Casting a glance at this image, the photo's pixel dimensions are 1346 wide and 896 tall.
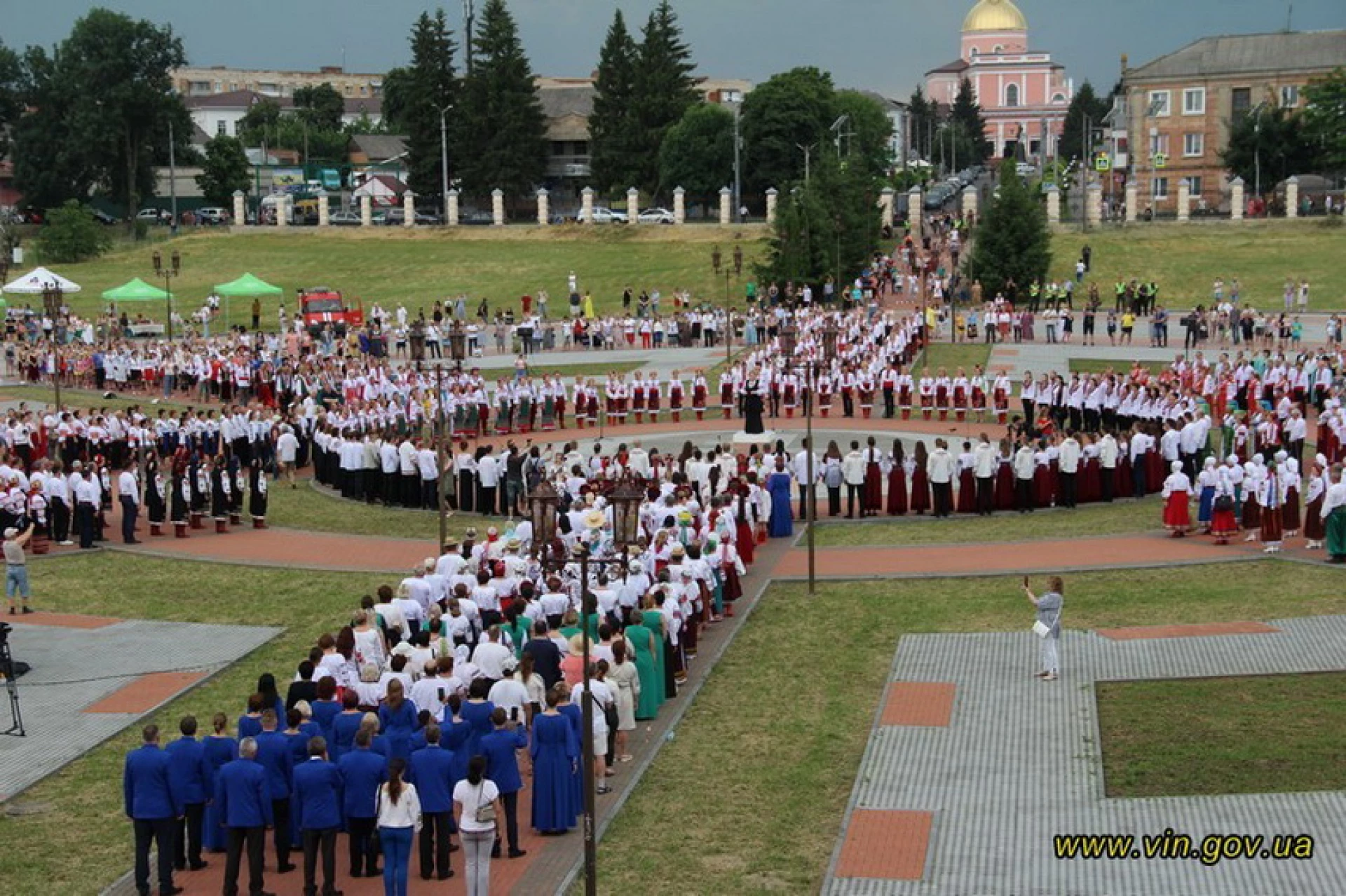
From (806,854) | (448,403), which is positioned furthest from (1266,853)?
(448,403)

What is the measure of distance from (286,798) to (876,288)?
53.2 m

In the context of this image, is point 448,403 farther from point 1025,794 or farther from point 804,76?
point 804,76

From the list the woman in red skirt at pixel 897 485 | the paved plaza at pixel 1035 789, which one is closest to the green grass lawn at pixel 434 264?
the woman in red skirt at pixel 897 485

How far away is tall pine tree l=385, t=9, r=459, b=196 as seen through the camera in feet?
328

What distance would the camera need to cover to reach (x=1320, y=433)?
3294 cm

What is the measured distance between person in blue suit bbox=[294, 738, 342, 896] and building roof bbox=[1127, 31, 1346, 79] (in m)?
98.8

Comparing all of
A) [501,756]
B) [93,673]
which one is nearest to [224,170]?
[93,673]

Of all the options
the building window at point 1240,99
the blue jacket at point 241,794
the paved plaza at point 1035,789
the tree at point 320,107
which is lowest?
the paved plaza at point 1035,789

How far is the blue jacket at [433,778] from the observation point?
15.3 metres

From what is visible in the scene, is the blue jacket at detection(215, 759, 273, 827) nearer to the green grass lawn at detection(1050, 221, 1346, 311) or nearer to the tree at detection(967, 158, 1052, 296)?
the tree at detection(967, 158, 1052, 296)

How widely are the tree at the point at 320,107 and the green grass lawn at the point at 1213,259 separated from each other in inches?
Answer: 3993

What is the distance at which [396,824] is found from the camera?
1448 centimetres

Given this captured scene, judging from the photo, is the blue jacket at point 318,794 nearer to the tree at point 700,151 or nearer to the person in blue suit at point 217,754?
the person in blue suit at point 217,754

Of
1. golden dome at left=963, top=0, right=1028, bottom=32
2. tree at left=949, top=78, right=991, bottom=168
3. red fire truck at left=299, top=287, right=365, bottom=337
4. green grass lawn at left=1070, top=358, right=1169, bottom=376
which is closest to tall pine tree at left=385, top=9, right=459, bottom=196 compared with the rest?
red fire truck at left=299, top=287, right=365, bottom=337
